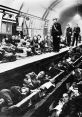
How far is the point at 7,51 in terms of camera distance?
709 centimetres

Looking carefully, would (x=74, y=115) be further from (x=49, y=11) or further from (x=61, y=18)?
(x=61, y=18)

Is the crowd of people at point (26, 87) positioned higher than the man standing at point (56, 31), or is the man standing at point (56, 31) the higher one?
the man standing at point (56, 31)

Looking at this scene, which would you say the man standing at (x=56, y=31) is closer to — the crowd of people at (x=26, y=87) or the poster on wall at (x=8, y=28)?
the crowd of people at (x=26, y=87)

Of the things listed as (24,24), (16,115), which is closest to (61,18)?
(24,24)

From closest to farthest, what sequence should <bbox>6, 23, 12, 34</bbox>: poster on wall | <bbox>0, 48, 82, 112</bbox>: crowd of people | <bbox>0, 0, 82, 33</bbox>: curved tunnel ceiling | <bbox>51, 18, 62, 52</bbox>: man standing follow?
<bbox>0, 48, 82, 112</bbox>: crowd of people
<bbox>51, 18, 62, 52</bbox>: man standing
<bbox>6, 23, 12, 34</bbox>: poster on wall
<bbox>0, 0, 82, 33</bbox>: curved tunnel ceiling

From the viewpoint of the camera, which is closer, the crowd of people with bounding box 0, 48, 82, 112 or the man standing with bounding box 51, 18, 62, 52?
the crowd of people with bounding box 0, 48, 82, 112

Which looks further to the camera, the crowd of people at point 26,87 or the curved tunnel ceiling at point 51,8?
the curved tunnel ceiling at point 51,8

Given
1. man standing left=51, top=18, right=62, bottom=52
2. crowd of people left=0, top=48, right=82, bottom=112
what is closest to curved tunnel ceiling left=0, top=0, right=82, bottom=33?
man standing left=51, top=18, right=62, bottom=52

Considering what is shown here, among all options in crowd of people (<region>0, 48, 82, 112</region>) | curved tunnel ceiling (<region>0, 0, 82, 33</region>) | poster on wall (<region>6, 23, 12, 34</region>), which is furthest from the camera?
curved tunnel ceiling (<region>0, 0, 82, 33</region>)

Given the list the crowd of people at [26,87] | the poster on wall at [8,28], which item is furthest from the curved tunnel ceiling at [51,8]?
the crowd of people at [26,87]

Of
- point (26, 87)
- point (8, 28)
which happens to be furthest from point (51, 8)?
point (26, 87)

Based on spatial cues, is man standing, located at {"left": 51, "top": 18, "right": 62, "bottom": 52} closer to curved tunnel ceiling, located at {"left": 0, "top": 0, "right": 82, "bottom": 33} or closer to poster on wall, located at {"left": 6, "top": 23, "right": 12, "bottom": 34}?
curved tunnel ceiling, located at {"left": 0, "top": 0, "right": 82, "bottom": 33}

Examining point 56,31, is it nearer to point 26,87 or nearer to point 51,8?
point 26,87

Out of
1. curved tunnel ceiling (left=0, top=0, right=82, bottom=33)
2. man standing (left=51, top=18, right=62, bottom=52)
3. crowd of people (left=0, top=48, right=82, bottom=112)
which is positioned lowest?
crowd of people (left=0, top=48, right=82, bottom=112)
